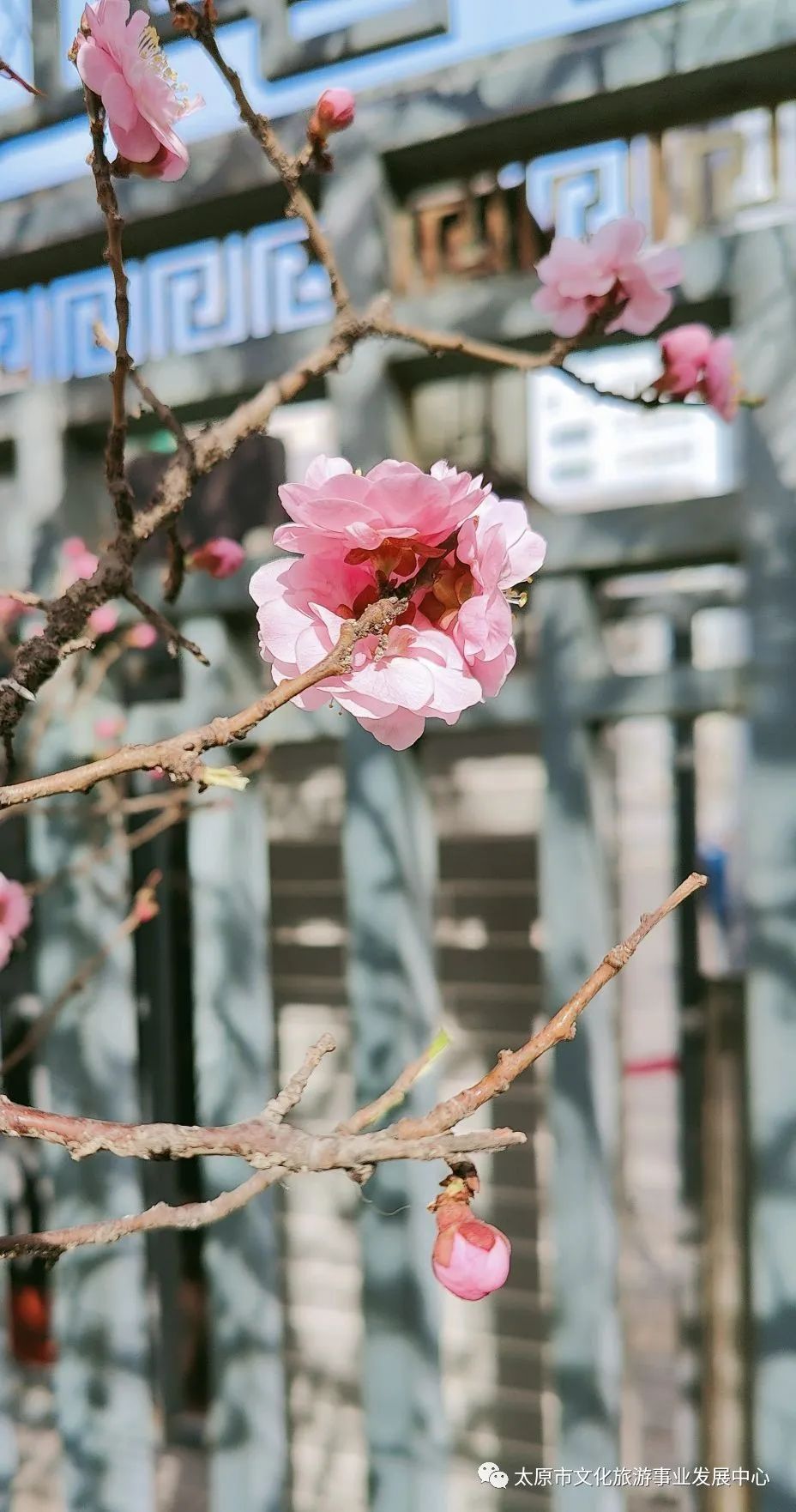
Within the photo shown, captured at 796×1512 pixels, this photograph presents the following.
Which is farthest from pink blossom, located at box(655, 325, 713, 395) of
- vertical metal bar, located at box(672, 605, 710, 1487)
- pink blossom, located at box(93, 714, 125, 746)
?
pink blossom, located at box(93, 714, 125, 746)

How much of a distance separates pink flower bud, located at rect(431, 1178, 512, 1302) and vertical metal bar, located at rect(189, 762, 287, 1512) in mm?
1216

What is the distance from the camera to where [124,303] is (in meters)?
0.81

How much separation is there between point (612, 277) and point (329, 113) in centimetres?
39

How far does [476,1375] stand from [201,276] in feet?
8.23

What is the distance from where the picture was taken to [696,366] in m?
1.29

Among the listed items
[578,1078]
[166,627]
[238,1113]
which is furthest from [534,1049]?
[238,1113]

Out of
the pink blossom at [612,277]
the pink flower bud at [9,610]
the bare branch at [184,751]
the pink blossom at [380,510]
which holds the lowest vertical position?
the bare branch at [184,751]

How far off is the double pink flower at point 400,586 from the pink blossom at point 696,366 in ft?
2.50

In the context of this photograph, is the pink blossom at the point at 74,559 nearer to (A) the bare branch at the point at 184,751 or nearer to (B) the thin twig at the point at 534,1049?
(A) the bare branch at the point at 184,751

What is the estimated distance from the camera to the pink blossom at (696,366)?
1.29 meters

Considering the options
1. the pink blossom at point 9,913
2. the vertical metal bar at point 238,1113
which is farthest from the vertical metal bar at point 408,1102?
the pink blossom at point 9,913

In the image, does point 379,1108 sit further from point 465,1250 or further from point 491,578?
point 491,578

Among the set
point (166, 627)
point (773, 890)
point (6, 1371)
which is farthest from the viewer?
point (6, 1371)

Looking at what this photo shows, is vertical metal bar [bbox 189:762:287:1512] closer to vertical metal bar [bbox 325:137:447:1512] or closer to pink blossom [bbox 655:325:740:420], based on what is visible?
vertical metal bar [bbox 325:137:447:1512]
